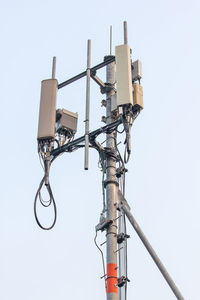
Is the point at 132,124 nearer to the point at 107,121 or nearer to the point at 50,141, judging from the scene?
the point at 107,121

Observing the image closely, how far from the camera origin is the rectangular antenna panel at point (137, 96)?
12.8 metres

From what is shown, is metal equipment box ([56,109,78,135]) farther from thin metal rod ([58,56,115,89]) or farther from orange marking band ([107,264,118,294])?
orange marking band ([107,264,118,294])

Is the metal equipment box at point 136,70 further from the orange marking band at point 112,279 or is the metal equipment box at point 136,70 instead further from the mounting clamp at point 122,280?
the mounting clamp at point 122,280

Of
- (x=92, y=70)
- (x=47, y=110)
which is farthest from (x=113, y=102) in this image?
(x=47, y=110)

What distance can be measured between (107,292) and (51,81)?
5705 millimetres

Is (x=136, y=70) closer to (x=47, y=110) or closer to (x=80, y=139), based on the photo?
(x=80, y=139)

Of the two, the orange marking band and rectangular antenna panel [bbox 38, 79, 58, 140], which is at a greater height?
rectangular antenna panel [bbox 38, 79, 58, 140]

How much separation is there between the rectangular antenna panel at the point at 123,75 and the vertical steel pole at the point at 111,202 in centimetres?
79

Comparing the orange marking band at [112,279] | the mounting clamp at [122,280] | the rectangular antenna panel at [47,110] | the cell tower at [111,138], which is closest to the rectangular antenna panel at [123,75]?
the cell tower at [111,138]

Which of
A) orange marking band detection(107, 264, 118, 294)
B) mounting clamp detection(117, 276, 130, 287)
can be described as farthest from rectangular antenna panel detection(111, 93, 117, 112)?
mounting clamp detection(117, 276, 130, 287)

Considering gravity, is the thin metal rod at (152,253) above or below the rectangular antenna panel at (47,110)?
below

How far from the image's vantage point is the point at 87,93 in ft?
44.5

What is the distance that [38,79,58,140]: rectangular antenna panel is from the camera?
13.3 m

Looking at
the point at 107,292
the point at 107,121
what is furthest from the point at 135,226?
the point at 107,121
